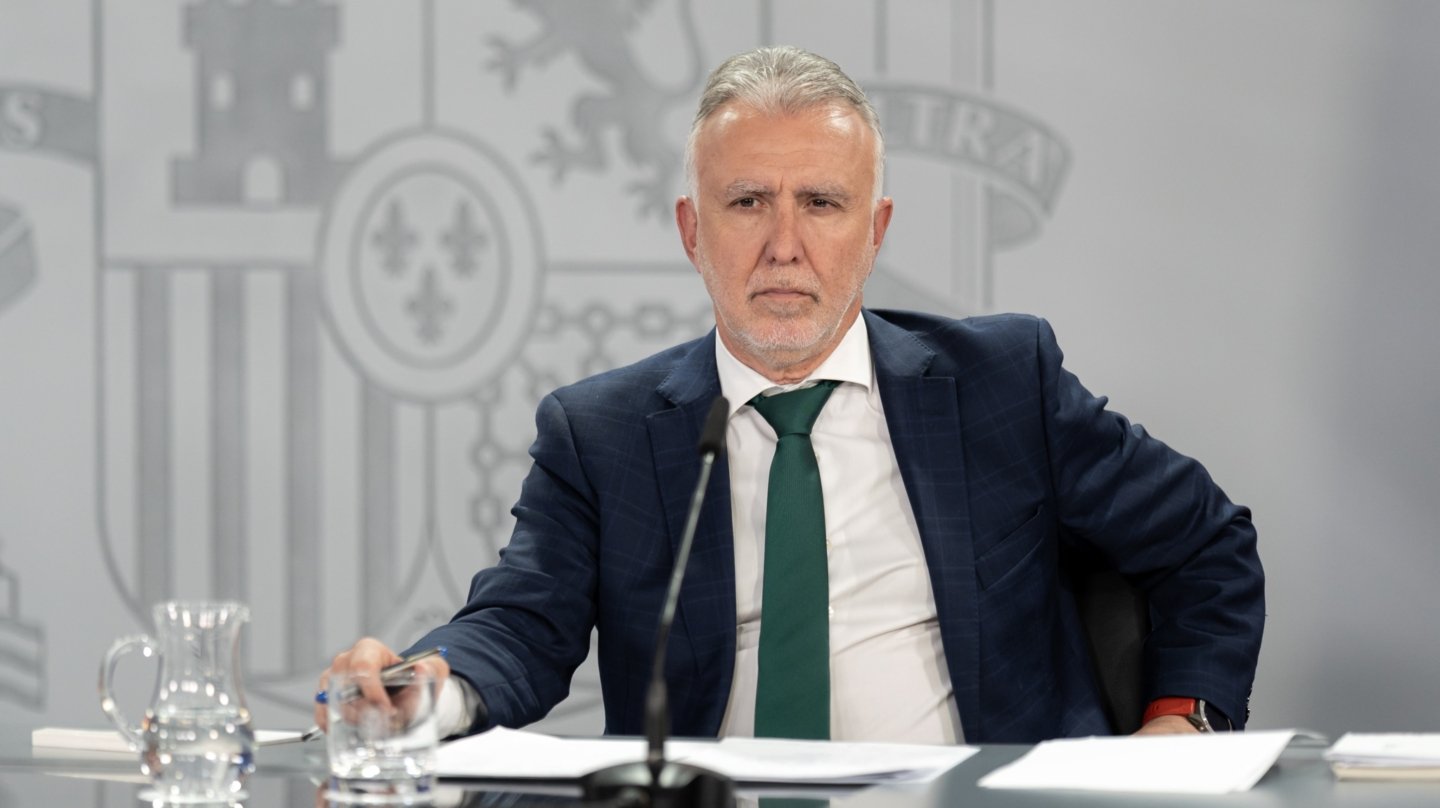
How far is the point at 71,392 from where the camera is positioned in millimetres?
3494

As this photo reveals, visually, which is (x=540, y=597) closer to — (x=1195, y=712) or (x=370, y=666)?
(x=370, y=666)

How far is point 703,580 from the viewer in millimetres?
2059

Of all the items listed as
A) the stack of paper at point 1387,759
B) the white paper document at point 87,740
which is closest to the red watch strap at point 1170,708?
the stack of paper at point 1387,759

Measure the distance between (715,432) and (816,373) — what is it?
2.72 feet

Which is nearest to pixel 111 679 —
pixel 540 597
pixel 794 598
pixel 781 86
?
pixel 540 597

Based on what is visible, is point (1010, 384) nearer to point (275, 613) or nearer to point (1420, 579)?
point (1420, 579)

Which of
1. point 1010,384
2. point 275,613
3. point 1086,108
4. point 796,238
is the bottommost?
point 275,613

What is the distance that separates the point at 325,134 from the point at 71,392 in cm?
82

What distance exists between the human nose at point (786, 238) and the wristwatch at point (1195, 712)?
0.77 m

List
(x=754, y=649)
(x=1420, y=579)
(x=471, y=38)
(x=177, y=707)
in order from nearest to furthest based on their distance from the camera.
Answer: (x=177, y=707) → (x=754, y=649) → (x=1420, y=579) → (x=471, y=38)

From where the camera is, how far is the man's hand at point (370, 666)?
4.47ft

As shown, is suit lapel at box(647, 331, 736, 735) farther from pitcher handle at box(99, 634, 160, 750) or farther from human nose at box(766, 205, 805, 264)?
pitcher handle at box(99, 634, 160, 750)

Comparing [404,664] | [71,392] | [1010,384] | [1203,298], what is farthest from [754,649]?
[71,392]

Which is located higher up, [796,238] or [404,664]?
[796,238]
